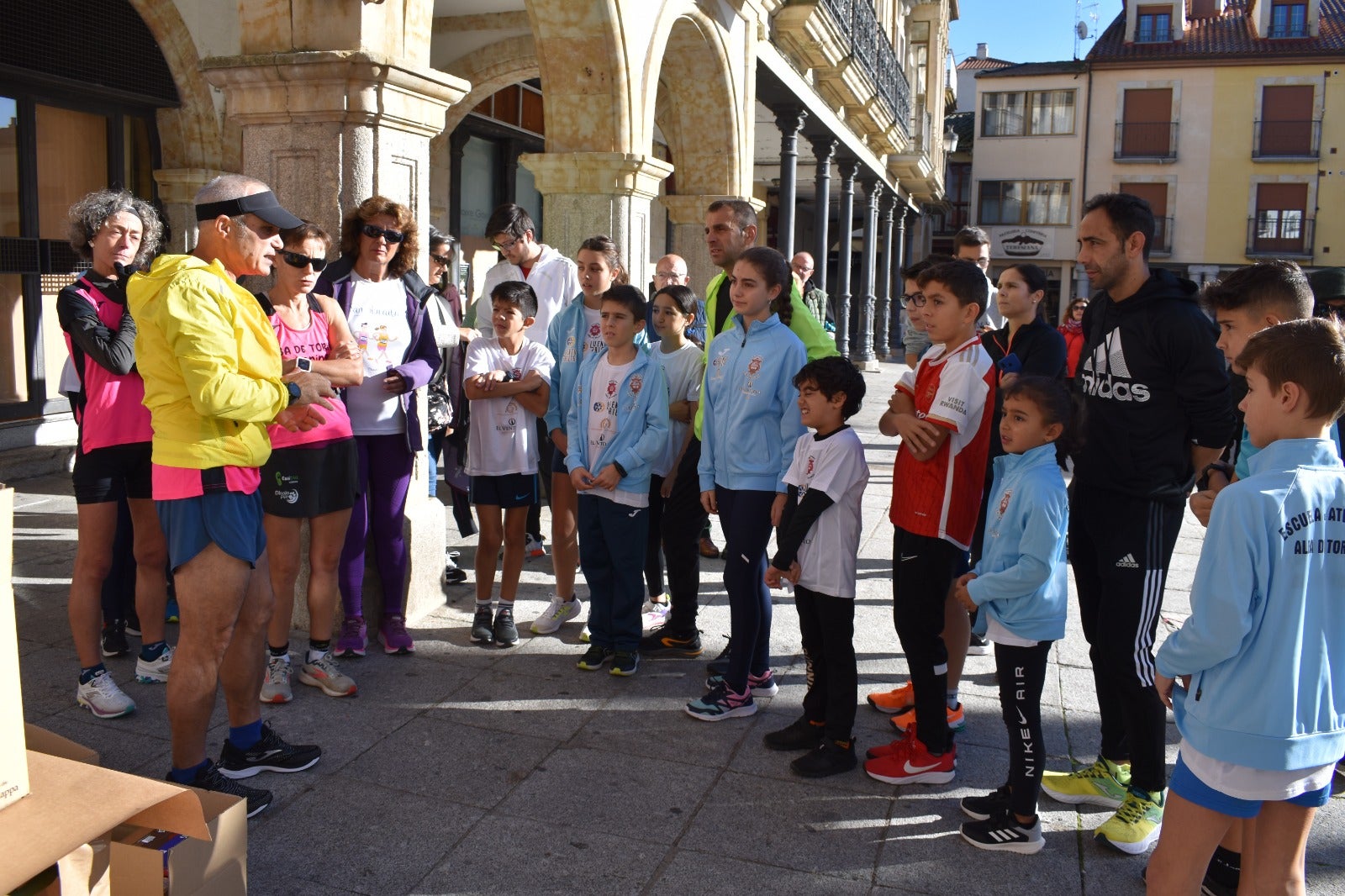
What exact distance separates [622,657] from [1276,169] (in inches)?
1560

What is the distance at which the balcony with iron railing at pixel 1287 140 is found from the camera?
36312mm

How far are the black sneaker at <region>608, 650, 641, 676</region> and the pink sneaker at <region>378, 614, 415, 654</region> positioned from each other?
0.89 m

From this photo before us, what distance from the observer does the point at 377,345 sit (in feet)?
14.7

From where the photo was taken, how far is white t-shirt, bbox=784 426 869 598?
3.64 metres

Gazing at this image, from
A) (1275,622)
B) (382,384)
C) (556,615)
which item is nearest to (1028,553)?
(1275,622)

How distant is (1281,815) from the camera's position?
90.7 inches

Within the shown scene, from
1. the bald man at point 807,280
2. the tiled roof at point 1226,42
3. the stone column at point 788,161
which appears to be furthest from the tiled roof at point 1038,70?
the bald man at point 807,280

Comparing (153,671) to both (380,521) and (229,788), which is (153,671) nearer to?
(380,521)

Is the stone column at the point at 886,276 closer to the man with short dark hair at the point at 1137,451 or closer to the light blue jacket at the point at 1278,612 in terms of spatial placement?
the man with short dark hair at the point at 1137,451

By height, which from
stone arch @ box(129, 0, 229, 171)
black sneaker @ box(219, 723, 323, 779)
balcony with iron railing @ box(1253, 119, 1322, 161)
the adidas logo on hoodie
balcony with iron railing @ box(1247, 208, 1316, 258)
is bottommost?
black sneaker @ box(219, 723, 323, 779)

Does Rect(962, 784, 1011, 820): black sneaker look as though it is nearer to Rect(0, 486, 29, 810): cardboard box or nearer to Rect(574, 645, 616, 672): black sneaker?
Rect(574, 645, 616, 672): black sneaker

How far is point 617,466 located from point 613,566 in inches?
18.0

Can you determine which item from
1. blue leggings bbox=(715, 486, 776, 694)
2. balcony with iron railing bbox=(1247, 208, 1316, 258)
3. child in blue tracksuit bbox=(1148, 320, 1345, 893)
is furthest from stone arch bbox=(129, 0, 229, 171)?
balcony with iron railing bbox=(1247, 208, 1316, 258)

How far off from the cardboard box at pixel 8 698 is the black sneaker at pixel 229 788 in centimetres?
106
